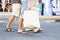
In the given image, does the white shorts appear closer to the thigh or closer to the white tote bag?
the thigh

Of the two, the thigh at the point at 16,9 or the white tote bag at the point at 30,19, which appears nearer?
the white tote bag at the point at 30,19

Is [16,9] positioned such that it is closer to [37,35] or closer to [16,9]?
[16,9]

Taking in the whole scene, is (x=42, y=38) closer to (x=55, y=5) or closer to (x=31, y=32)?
(x=31, y=32)

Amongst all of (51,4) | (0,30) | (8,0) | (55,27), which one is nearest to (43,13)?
(51,4)

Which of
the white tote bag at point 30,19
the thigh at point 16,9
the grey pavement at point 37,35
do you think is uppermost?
the thigh at point 16,9

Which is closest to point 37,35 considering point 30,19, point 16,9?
point 30,19

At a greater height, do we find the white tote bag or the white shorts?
the white shorts

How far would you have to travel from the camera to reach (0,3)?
32.2 feet

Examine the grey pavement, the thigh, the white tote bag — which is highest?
the thigh

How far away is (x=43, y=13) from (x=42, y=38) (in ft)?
11.7

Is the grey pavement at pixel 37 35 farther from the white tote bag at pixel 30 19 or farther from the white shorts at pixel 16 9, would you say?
the white shorts at pixel 16 9

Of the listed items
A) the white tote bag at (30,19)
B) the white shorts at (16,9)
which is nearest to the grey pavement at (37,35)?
the white tote bag at (30,19)

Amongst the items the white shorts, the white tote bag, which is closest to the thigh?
the white shorts

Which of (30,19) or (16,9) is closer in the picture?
(30,19)
